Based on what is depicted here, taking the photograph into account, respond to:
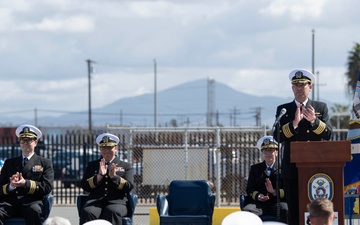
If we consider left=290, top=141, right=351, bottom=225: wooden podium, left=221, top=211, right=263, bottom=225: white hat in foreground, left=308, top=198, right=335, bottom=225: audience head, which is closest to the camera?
left=221, top=211, right=263, bottom=225: white hat in foreground

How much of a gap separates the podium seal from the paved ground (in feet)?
25.1

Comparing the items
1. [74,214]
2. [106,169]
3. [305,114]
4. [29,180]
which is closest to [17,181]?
[29,180]

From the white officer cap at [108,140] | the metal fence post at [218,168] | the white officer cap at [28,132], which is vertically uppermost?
the white officer cap at [28,132]

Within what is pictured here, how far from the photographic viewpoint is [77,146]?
21734 millimetres

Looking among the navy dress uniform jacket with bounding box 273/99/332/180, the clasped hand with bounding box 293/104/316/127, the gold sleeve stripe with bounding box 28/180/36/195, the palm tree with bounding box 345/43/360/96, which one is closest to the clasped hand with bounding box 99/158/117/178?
the gold sleeve stripe with bounding box 28/180/36/195

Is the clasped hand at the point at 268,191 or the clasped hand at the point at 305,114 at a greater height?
the clasped hand at the point at 305,114

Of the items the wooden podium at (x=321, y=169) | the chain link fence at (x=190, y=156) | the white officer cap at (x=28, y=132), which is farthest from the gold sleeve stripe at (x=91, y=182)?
the chain link fence at (x=190, y=156)

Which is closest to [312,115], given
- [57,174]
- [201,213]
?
[201,213]

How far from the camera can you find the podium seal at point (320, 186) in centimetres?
866

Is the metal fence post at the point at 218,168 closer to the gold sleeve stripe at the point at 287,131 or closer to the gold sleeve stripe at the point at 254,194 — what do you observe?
the gold sleeve stripe at the point at 254,194

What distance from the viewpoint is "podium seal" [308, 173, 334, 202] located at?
8665 mm

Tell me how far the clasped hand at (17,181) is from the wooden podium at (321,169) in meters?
4.12

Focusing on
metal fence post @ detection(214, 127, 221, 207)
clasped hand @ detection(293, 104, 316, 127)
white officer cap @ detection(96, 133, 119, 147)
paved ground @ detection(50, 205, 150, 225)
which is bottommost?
paved ground @ detection(50, 205, 150, 225)

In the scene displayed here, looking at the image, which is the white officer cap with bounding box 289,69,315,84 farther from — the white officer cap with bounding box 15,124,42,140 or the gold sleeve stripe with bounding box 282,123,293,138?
the white officer cap with bounding box 15,124,42,140
